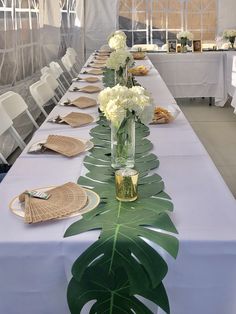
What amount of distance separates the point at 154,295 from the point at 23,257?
13.4 inches

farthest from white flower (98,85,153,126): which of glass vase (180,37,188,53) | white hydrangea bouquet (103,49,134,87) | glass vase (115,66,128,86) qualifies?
glass vase (180,37,188,53)

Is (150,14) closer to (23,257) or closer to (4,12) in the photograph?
(4,12)

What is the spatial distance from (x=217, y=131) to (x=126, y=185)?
12.3ft

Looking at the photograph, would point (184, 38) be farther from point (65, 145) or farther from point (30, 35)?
point (65, 145)

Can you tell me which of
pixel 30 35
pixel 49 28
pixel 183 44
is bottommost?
pixel 183 44

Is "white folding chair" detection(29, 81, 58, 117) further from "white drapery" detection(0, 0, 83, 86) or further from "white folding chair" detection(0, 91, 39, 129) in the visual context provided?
"white drapery" detection(0, 0, 83, 86)

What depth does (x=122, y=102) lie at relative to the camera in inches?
55.9

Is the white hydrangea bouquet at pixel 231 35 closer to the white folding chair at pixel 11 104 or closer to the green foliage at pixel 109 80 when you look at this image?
the green foliage at pixel 109 80

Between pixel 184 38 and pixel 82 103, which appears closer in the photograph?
pixel 82 103

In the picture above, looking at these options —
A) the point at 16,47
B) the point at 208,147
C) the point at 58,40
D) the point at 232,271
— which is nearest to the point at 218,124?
the point at 208,147

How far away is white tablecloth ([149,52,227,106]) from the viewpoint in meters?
6.16

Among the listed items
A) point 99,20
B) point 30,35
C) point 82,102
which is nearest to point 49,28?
point 30,35

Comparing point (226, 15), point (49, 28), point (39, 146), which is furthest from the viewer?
point (226, 15)

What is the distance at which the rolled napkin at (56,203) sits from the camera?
1225mm
